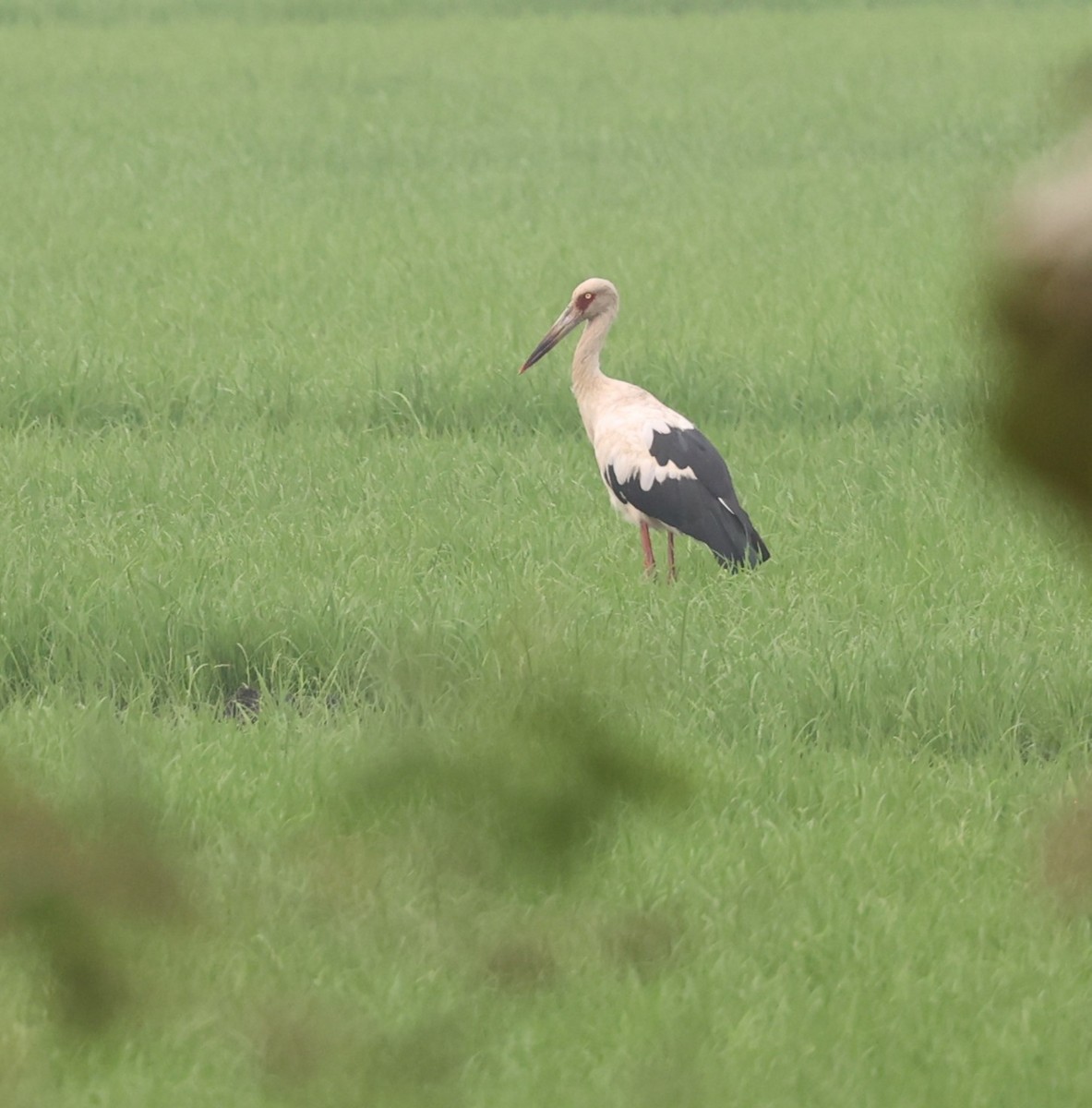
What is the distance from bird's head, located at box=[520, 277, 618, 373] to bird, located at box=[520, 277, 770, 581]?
0.67 metres

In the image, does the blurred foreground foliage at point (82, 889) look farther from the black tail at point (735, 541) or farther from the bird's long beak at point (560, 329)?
the bird's long beak at point (560, 329)

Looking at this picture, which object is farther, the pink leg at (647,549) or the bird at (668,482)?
the pink leg at (647,549)

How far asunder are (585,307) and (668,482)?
4.59 feet

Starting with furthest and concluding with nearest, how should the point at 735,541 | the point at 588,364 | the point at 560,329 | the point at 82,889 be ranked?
the point at 560,329 < the point at 588,364 < the point at 735,541 < the point at 82,889

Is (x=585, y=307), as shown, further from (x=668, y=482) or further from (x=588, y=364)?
(x=668, y=482)

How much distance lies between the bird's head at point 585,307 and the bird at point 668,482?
2.20ft

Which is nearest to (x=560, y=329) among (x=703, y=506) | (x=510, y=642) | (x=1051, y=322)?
(x=703, y=506)

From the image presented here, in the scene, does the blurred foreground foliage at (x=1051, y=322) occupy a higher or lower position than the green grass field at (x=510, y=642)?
higher

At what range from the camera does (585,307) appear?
6.82 m

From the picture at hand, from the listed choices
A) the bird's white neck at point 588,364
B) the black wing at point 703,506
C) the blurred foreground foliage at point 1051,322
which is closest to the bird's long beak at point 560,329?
the bird's white neck at point 588,364

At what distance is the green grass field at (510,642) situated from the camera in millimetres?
658

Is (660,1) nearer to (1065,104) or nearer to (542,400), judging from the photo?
(542,400)

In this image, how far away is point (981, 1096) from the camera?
2.76 metres

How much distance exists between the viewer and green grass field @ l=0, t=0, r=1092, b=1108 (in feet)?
2.16
